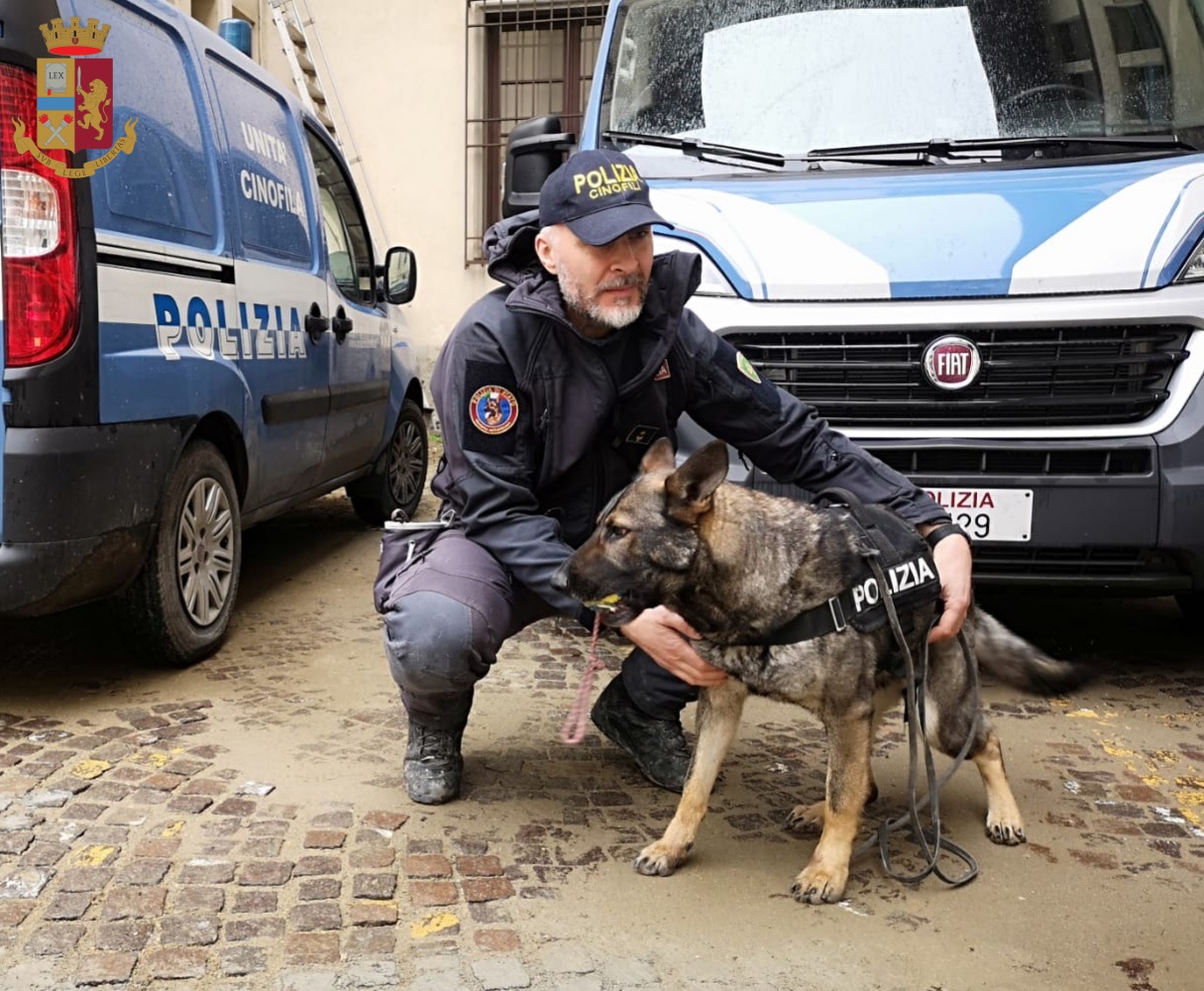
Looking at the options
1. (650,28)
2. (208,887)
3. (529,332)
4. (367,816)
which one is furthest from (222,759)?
(650,28)

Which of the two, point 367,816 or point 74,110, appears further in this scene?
point 74,110

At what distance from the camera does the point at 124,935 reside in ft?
8.41

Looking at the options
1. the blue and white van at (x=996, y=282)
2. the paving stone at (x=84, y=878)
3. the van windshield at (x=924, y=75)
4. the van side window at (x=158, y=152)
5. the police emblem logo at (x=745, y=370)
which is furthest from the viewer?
the van windshield at (x=924, y=75)

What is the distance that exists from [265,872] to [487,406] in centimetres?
126

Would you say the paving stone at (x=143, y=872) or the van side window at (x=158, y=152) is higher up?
the van side window at (x=158, y=152)

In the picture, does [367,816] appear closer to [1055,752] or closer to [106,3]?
[1055,752]

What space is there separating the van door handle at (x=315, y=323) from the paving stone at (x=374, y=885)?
3.00m

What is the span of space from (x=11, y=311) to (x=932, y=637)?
266cm

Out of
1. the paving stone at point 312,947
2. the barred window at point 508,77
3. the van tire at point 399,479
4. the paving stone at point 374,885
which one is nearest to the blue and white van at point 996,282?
the paving stone at point 374,885

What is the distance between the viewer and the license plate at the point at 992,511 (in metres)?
4.13

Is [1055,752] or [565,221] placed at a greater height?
[565,221]

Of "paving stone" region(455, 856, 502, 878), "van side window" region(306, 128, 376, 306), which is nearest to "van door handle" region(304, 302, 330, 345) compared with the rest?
"van side window" region(306, 128, 376, 306)

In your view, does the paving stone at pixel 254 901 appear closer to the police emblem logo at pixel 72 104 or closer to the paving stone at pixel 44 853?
the paving stone at pixel 44 853

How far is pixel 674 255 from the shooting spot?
10.9 feet
